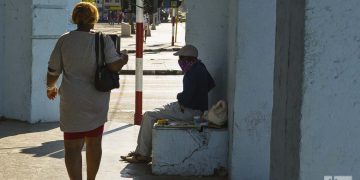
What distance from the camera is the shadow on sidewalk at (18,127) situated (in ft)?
28.6

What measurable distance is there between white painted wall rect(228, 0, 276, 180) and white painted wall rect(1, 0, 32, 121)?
4353 millimetres

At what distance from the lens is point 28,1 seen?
9.24 metres

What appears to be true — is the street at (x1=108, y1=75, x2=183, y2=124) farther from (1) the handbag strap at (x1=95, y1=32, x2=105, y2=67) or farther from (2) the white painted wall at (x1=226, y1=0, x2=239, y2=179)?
(1) the handbag strap at (x1=95, y1=32, x2=105, y2=67)

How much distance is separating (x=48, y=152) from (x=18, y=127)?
178cm

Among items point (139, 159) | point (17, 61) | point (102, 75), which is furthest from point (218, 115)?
point (17, 61)

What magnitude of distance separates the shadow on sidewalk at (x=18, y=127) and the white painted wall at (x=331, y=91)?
20.6 ft

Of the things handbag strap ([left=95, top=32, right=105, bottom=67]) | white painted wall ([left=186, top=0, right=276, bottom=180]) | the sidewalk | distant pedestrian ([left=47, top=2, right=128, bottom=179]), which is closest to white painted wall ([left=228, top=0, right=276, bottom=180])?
white painted wall ([left=186, top=0, right=276, bottom=180])

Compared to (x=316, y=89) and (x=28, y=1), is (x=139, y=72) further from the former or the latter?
(x=316, y=89)

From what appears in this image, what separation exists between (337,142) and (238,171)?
10.5ft

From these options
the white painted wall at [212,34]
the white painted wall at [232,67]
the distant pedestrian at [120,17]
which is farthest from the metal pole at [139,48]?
the distant pedestrian at [120,17]

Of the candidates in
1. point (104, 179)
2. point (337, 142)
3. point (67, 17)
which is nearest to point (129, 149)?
point (104, 179)

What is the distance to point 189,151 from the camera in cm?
639

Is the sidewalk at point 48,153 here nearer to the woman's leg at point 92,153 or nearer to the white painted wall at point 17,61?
the white painted wall at point 17,61

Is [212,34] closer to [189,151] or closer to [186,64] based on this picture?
[186,64]
